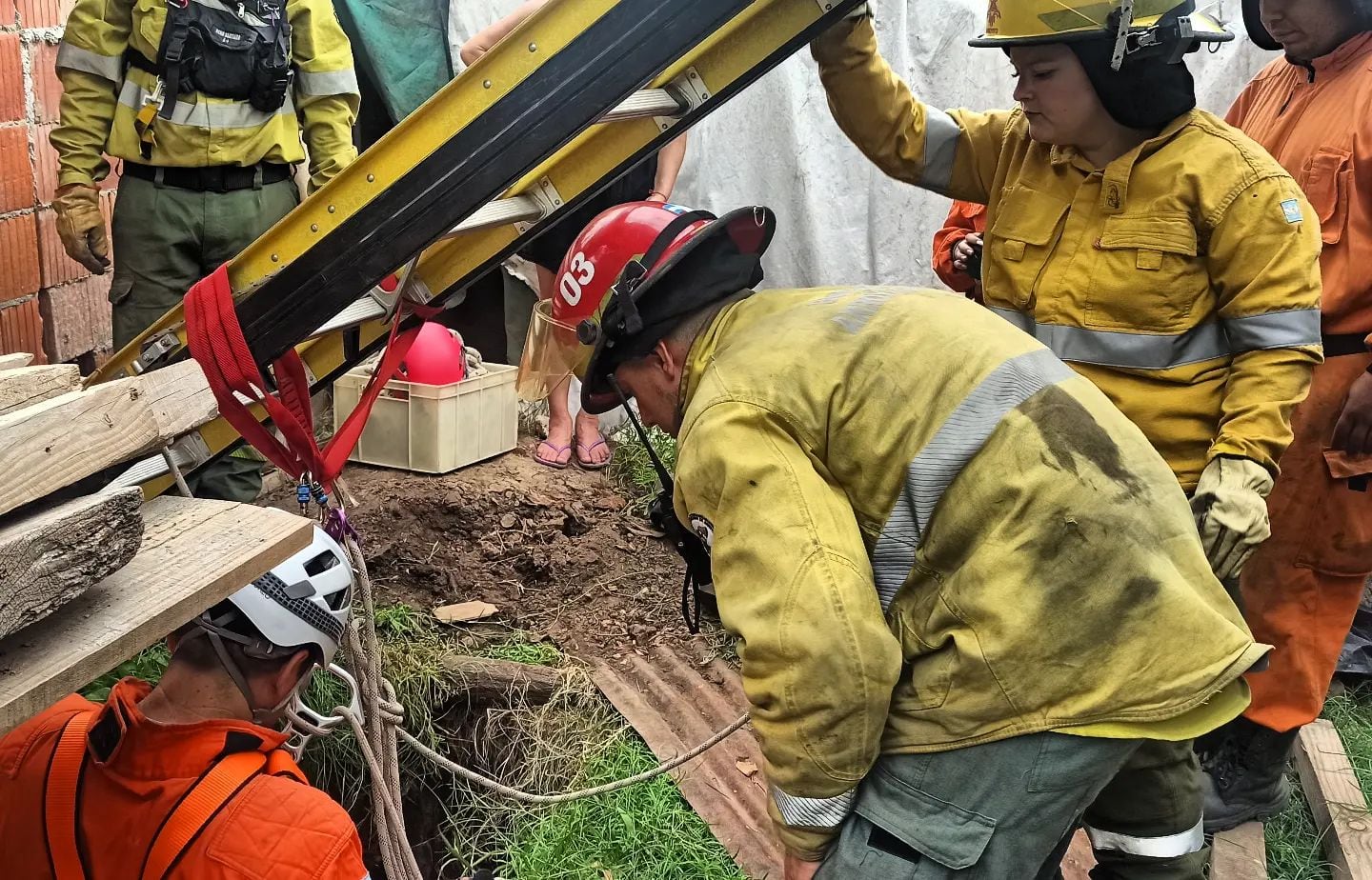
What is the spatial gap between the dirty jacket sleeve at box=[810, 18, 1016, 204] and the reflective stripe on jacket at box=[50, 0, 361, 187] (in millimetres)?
2542

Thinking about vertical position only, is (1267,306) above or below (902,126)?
below

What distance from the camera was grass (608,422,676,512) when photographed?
568 centimetres

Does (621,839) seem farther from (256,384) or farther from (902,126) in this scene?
(902,126)

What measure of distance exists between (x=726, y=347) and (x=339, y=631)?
3.79 feet

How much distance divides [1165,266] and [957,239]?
129cm

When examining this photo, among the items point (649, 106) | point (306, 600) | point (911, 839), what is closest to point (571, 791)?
point (306, 600)

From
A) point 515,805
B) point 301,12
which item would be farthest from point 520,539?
point 301,12

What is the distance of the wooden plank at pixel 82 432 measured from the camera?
4.60ft

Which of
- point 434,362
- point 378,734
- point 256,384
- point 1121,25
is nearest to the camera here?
point 256,384

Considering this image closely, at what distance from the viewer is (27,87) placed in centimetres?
473

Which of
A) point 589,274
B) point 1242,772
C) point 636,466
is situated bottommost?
point 636,466

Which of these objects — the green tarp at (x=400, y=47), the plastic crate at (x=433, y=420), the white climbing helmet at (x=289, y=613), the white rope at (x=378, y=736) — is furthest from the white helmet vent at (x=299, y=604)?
the green tarp at (x=400, y=47)

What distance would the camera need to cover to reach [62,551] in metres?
1.34

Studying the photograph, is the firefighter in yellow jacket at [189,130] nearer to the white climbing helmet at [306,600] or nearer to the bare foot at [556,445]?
the bare foot at [556,445]
